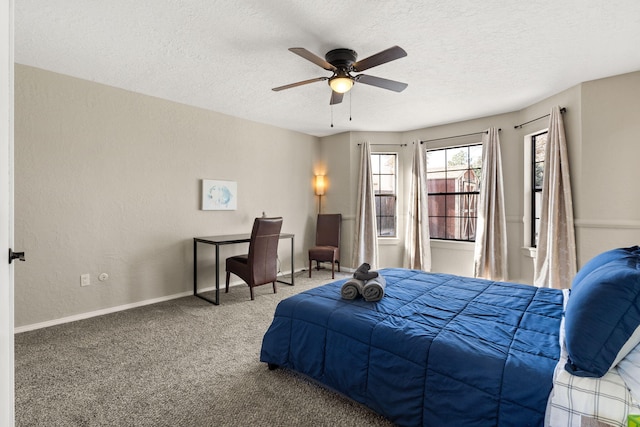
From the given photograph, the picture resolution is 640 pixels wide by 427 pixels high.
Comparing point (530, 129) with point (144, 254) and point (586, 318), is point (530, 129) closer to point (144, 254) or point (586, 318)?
point (586, 318)

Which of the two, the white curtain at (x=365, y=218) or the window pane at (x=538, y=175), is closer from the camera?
the window pane at (x=538, y=175)

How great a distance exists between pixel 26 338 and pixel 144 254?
1.25 m

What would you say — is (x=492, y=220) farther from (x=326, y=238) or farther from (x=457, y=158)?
(x=326, y=238)

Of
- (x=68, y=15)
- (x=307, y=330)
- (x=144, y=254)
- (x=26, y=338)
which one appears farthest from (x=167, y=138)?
(x=307, y=330)

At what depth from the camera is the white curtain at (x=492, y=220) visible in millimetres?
4273

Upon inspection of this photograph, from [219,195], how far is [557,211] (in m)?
4.30

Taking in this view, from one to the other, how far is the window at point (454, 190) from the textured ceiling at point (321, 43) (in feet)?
4.05

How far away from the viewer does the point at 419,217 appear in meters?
5.02

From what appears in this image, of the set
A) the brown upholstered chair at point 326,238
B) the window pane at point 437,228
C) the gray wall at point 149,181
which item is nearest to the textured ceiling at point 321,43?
the gray wall at point 149,181

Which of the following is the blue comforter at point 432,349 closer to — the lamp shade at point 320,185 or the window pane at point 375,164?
the window pane at point 375,164

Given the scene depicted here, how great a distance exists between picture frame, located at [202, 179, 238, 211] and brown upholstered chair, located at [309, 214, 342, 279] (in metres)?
1.53

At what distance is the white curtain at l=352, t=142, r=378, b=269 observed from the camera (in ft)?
17.3

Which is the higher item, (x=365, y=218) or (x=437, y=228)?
(x=365, y=218)

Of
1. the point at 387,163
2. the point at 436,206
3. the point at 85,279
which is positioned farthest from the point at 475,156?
the point at 85,279
